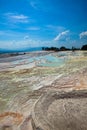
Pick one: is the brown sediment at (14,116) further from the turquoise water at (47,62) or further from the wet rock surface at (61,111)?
the turquoise water at (47,62)

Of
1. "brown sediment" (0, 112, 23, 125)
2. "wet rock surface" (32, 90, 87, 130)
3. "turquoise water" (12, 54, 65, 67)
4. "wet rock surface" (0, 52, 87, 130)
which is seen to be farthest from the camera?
"turquoise water" (12, 54, 65, 67)

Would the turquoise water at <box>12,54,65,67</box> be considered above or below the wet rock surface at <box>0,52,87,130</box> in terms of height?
above

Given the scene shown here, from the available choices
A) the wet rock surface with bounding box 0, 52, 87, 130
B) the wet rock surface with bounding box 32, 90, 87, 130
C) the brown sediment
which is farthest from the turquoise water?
the brown sediment

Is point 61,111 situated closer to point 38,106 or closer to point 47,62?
point 38,106

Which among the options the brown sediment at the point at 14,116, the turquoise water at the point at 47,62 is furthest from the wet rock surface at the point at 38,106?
the turquoise water at the point at 47,62

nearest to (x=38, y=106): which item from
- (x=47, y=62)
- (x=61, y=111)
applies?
(x=61, y=111)

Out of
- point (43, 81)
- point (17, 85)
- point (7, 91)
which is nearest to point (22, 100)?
point (7, 91)

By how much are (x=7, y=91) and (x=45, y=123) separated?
240cm

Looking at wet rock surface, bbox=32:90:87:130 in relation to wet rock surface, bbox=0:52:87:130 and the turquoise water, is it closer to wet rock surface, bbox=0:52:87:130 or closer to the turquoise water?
wet rock surface, bbox=0:52:87:130

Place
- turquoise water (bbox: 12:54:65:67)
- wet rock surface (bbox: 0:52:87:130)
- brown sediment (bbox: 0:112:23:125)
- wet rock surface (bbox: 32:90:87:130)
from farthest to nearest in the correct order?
turquoise water (bbox: 12:54:65:67) < brown sediment (bbox: 0:112:23:125) < wet rock surface (bbox: 0:52:87:130) < wet rock surface (bbox: 32:90:87:130)

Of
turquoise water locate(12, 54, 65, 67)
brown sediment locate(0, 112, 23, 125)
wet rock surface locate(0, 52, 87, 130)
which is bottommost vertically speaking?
brown sediment locate(0, 112, 23, 125)

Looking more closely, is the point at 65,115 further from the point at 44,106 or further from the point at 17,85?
the point at 17,85

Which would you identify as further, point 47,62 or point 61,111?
point 47,62

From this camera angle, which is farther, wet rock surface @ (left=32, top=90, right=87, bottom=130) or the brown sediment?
the brown sediment
